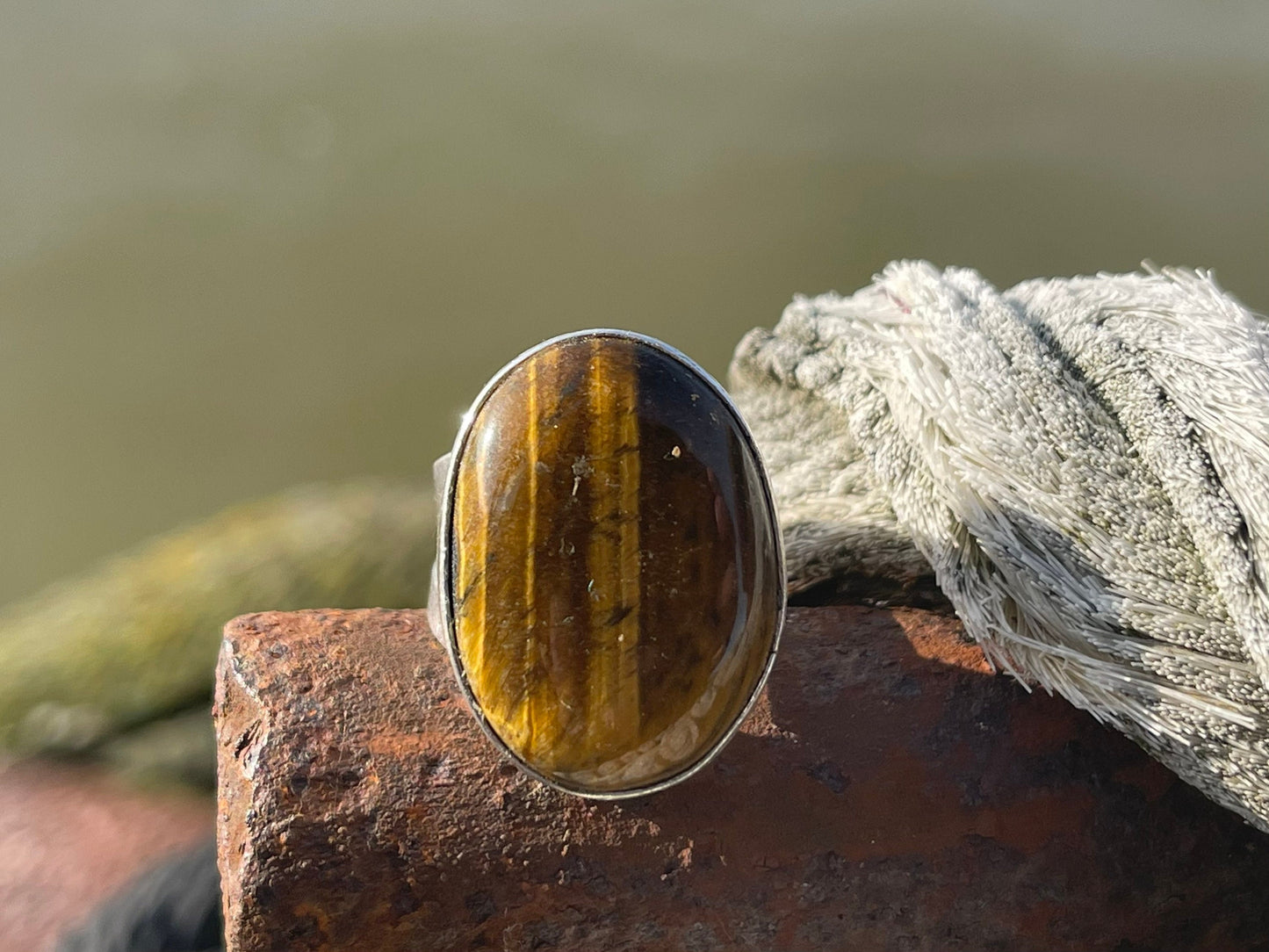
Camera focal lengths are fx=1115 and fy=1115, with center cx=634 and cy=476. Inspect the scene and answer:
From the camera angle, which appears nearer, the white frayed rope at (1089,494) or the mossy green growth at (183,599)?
the white frayed rope at (1089,494)

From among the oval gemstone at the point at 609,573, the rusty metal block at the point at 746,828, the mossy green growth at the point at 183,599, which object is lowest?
the mossy green growth at the point at 183,599

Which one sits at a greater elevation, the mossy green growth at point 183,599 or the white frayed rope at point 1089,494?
the white frayed rope at point 1089,494

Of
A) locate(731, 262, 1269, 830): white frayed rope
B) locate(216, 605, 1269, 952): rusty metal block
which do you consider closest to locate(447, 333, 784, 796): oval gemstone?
locate(216, 605, 1269, 952): rusty metal block

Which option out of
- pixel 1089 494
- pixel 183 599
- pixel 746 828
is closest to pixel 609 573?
pixel 746 828

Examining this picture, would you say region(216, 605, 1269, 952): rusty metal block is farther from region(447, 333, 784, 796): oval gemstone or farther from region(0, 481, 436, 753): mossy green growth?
region(0, 481, 436, 753): mossy green growth

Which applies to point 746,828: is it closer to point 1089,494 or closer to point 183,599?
point 1089,494

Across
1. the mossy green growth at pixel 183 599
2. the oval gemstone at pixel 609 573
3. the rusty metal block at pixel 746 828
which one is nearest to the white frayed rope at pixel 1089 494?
the rusty metal block at pixel 746 828

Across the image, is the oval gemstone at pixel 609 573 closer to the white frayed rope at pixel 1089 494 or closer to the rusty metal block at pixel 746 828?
the rusty metal block at pixel 746 828
